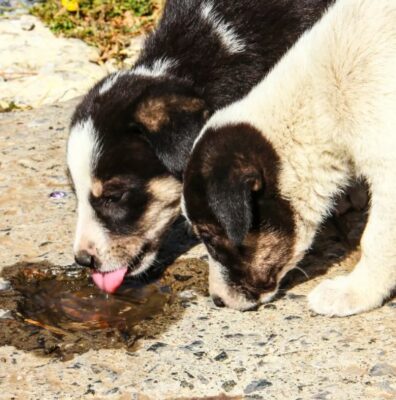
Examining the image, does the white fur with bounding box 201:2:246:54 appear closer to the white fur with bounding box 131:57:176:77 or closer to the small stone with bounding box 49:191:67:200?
the white fur with bounding box 131:57:176:77

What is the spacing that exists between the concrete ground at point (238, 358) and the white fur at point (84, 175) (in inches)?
15.8

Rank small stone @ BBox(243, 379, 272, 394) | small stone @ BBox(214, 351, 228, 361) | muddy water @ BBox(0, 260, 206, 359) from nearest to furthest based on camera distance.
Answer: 1. small stone @ BBox(243, 379, 272, 394)
2. small stone @ BBox(214, 351, 228, 361)
3. muddy water @ BBox(0, 260, 206, 359)

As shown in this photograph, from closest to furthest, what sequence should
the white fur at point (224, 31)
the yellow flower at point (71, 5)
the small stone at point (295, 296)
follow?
the small stone at point (295, 296) < the white fur at point (224, 31) < the yellow flower at point (71, 5)

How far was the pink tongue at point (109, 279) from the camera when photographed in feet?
18.6

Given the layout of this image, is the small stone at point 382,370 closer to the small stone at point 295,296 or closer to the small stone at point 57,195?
the small stone at point 295,296

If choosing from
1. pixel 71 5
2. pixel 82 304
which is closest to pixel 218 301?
pixel 82 304

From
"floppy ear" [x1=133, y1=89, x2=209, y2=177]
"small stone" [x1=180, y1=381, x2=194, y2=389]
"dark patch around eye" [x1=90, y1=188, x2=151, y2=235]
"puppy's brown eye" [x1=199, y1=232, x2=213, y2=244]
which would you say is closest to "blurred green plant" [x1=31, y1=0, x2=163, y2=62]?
"floppy ear" [x1=133, y1=89, x2=209, y2=177]

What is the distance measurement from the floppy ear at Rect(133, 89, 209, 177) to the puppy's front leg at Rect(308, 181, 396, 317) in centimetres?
109

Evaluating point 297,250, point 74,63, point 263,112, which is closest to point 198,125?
point 263,112

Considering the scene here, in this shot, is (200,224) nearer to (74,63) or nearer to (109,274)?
(109,274)

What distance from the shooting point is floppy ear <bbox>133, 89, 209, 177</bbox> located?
18.1 feet

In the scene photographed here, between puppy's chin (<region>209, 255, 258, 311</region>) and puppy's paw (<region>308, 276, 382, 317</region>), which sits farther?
puppy's chin (<region>209, 255, 258, 311</region>)

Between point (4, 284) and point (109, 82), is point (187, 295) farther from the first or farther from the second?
point (109, 82)

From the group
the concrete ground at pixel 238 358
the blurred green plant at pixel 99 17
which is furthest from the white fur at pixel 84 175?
the blurred green plant at pixel 99 17
